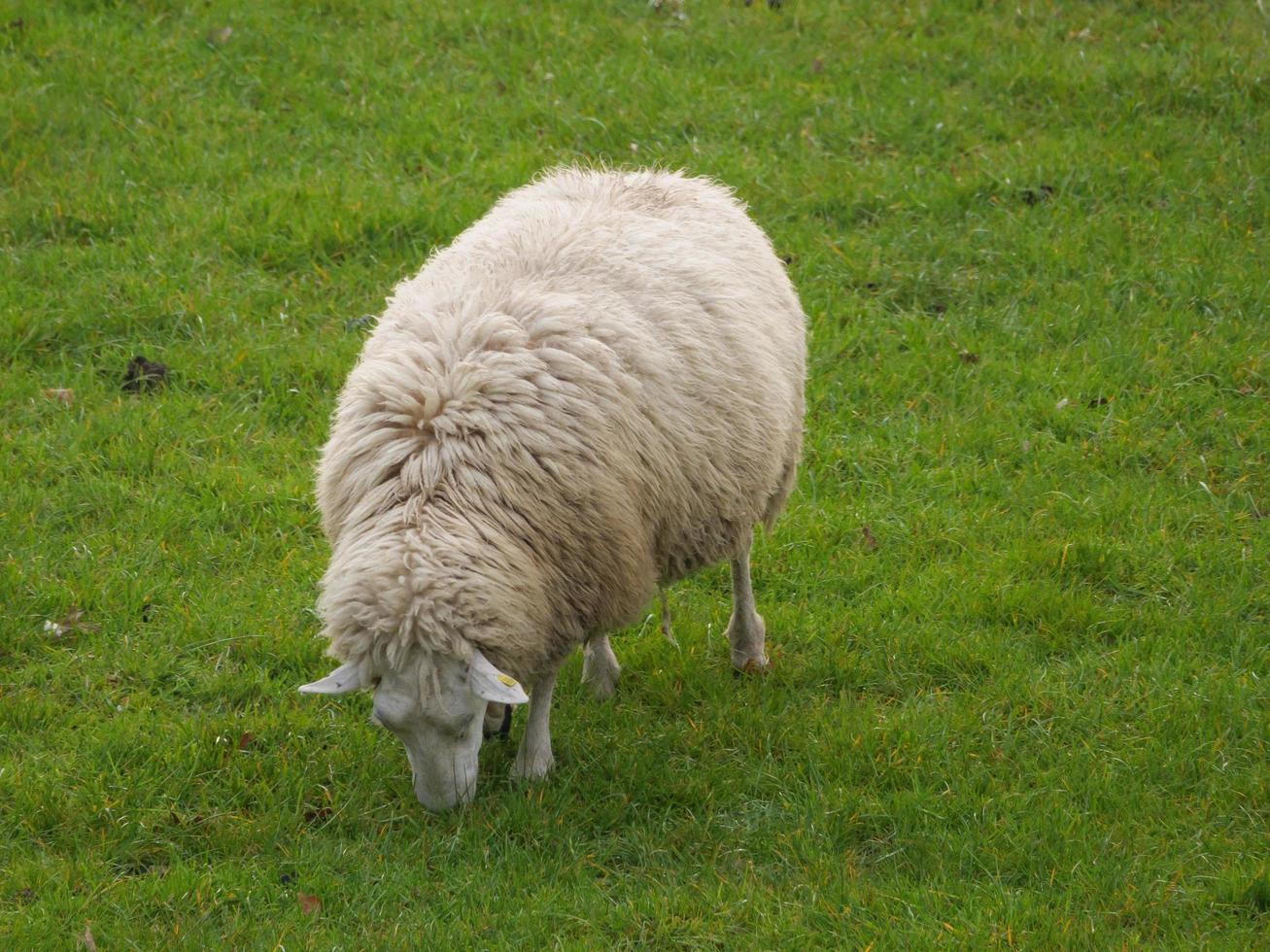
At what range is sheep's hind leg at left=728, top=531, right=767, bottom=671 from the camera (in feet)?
17.1

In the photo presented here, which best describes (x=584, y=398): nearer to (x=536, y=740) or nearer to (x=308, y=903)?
(x=536, y=740)

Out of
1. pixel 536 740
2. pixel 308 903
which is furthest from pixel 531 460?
pixel 308 903

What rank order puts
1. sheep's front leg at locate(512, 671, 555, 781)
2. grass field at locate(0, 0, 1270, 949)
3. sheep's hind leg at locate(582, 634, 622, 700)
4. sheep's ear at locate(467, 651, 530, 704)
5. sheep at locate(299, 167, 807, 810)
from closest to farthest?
sheep's ear at locate(467, 651, 530, 704) < sheep at locate(299, 167, 807, 810) < grass field at locate(0, 0, 1270, 949) < sheep's front leg at locate(512, 671, 555, 781) < sheep's hind leg at locate(582, 634, 622, 700)

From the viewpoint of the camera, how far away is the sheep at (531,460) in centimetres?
390

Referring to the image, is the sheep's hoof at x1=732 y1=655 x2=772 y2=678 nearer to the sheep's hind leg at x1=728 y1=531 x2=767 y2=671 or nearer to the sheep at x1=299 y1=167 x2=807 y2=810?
the sheep's hind leg at x1=728 y1=531 x2=767 y2=671

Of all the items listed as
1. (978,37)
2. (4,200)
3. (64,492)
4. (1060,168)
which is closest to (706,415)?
(64,492)

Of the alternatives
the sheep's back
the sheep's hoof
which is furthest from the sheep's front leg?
the sheep's hoof

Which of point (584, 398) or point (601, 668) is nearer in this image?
point (584, 398)

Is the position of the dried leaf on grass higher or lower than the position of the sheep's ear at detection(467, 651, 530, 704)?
lower

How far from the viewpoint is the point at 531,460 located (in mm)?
4066

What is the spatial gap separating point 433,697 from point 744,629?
171 cm

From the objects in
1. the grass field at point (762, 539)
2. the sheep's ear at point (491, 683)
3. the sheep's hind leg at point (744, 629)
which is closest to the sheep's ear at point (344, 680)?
the sheep's ear at point (491, 683)

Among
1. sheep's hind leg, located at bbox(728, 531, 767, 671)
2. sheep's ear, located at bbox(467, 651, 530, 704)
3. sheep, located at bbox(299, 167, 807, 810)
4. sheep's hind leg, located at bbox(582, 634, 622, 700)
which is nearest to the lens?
sheep's ear, located at bbox(467, 651, 530, 704)

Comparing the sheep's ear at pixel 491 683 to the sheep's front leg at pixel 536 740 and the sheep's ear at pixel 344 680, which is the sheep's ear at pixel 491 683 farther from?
the sheep's front leg at pixel 536 740
